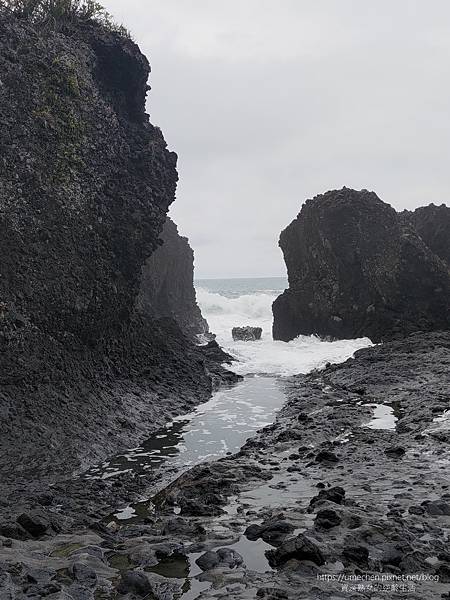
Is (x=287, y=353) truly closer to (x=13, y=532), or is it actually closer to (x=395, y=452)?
(x=395, y=452)

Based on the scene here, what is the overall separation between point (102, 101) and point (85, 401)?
12.1m

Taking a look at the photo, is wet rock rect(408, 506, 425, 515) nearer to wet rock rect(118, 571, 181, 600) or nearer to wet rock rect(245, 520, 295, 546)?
A: wet rock rect(245, 520, 295, 546)

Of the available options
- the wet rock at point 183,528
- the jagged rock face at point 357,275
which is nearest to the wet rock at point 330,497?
the wet rock at point 183,528

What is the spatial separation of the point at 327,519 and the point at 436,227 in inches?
1655

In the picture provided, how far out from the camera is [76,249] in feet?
61.8

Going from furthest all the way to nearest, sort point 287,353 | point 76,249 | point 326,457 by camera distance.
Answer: point 287,353
point 76,249
point 326,457

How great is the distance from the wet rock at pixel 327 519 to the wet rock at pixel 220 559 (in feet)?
4.86

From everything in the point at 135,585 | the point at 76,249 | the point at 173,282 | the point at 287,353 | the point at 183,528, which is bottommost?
the point at 183,528

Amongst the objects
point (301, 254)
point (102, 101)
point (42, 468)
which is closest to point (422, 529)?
point (42, 468)

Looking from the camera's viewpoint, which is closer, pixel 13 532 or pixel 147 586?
pixel 147 586

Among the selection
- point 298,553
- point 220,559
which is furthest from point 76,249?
point 298,553

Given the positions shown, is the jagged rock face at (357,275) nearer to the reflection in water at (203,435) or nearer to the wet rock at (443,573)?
the reflection in water at (203,435)

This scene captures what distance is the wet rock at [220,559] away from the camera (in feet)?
24.7

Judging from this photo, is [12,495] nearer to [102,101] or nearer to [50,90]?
[50,90]
